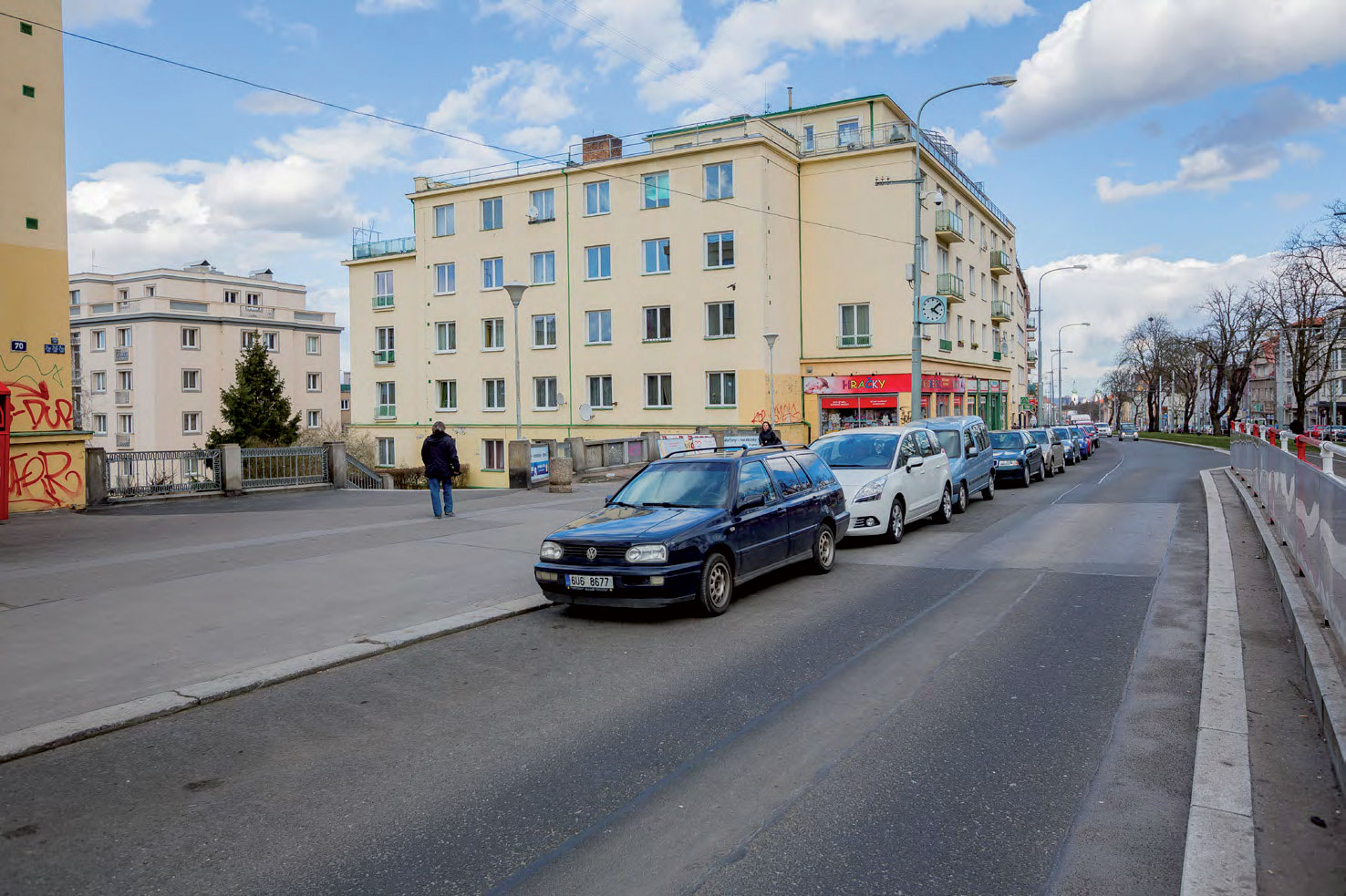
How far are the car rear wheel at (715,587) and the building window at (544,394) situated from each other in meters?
36.5

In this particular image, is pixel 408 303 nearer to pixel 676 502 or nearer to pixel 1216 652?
pixel 676 502

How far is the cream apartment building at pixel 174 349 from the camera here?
A: 61250mm

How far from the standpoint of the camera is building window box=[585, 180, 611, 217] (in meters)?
43.0

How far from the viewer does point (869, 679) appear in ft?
21.1

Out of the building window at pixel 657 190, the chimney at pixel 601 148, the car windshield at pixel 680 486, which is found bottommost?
the car windshield at pixel 680 486

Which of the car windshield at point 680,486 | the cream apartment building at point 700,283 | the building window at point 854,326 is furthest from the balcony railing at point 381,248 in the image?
the car windshield at point 680,486

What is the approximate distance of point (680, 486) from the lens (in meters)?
9.83

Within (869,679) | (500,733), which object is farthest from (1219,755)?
(500,733)

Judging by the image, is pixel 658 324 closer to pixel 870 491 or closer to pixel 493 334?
pixel 493 334

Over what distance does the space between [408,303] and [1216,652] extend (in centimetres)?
4914

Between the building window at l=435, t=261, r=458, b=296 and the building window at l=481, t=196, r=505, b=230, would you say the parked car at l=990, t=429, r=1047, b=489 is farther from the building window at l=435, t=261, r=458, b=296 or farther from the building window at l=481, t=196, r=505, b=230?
the building window at l=435, t=261, r=458, b=296

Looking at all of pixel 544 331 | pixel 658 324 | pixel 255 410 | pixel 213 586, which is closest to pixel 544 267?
pixel 544 331

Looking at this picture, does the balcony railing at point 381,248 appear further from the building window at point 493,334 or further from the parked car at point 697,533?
the parked car at point 697,533

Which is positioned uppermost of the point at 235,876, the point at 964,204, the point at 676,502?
the point at 964,204
